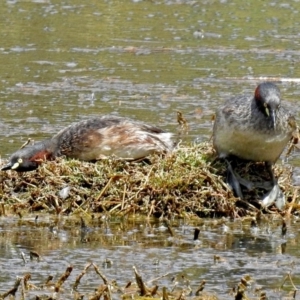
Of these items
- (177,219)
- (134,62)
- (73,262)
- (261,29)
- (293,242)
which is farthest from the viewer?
(261,29)

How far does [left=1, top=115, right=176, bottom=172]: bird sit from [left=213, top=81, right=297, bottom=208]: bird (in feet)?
2.30

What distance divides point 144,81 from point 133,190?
20.0 feet

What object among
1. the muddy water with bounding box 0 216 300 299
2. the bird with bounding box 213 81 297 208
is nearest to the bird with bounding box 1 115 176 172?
the bird with bounding box 213 81 297 208

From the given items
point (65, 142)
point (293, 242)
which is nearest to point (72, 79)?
point (65, 142)

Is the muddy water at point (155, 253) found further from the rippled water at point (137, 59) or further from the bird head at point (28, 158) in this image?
the rippled water at point (137, 59)

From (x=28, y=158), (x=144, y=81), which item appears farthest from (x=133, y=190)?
(x=144, y=81)

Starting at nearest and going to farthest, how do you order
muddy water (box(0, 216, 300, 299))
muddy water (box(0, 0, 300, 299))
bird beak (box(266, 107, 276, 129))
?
muddy water (box(0, 216, 300, 299)) < muddy water (box(0, 0, 300, 299)) < bird beak (box(266, 107, 276, 129))

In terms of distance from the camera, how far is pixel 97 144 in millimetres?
10250

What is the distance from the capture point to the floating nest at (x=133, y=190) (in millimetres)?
9438

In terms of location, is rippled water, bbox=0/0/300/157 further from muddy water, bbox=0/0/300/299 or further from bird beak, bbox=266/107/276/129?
bird beak, bbox=266/107/276/129

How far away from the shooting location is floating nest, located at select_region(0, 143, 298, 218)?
372 inches

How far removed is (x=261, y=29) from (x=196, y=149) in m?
10.5

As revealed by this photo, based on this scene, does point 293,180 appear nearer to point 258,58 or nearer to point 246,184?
point 246,184

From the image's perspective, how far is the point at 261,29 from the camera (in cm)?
2059
